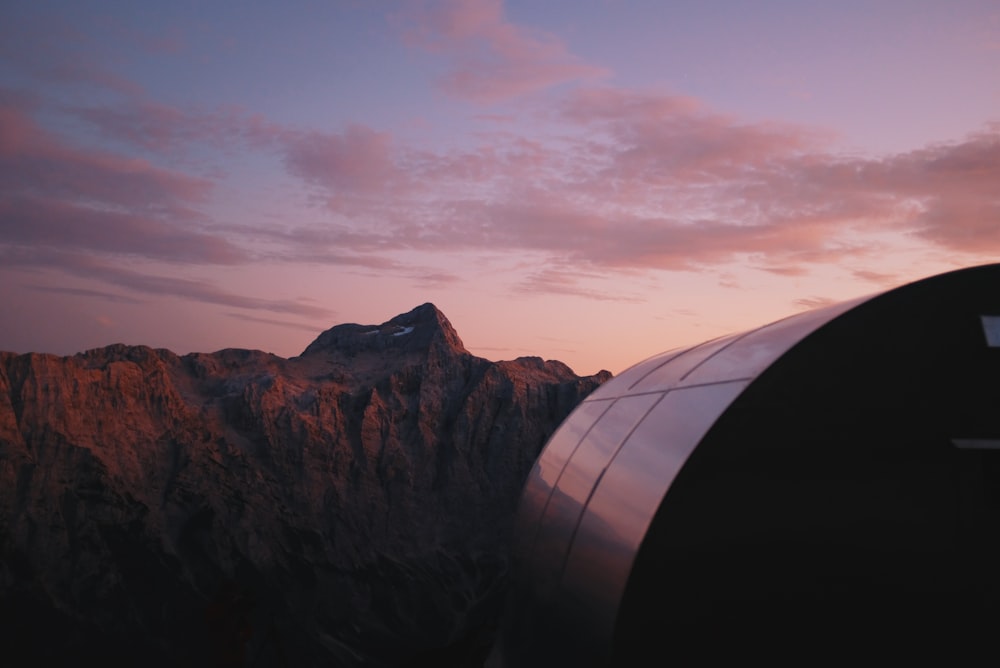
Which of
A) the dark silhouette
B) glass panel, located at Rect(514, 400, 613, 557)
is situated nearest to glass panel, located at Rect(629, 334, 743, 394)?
glass panel, located at Rect(514, 400, 613, 557)

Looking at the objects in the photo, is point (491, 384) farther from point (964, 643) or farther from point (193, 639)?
point (964, 643)

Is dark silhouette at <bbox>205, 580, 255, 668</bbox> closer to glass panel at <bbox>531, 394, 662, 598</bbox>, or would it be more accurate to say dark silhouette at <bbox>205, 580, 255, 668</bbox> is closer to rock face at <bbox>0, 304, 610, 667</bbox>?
glass panel at <bbox>531, 394, 662, 598</bbox>

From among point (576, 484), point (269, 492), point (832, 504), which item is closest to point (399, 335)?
point (269, 492)

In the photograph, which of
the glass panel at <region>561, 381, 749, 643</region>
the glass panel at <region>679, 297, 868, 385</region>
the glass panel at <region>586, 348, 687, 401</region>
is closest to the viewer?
the glass panel at <region>561, 381, 749, 643</region>

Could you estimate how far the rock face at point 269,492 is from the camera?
8425 cm

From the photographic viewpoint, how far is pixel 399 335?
412 ft

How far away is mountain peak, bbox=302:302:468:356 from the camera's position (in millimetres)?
121188

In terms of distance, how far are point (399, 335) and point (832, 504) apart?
119397 millimetres

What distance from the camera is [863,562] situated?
24.5ft

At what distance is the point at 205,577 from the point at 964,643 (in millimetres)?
93442

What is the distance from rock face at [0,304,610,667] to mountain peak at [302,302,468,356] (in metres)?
0.40

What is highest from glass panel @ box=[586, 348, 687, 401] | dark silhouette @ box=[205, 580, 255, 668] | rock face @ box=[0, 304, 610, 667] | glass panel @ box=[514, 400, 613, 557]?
glass panel @ box=[586, 348, 687, 401]

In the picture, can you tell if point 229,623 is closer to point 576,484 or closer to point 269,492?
point 576,484

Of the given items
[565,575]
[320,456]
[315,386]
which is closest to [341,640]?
[320,456]
